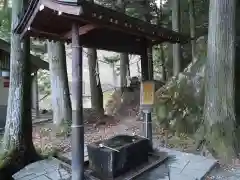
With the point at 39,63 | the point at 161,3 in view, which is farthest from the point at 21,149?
the point at 161,3

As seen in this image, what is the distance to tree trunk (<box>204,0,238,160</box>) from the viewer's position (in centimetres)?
571

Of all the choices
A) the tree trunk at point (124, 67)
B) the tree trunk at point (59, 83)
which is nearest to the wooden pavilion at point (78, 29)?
the tree trunk at point (59, 83)

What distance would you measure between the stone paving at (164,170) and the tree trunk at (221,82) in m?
0.63

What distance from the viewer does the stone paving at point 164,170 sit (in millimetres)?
4484

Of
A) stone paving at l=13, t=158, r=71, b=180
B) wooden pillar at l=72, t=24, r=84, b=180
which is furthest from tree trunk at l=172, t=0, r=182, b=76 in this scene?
wooden pillar at l=72, t=24, r=84, b=180

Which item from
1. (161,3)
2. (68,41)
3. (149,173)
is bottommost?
(149,173)

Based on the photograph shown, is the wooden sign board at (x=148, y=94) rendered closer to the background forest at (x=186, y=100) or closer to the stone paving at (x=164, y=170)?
the background forest at (x=186, y=100)

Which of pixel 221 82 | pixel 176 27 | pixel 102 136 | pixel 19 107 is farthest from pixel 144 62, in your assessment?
pixel 176 27

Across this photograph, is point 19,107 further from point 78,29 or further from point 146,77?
point 146,77

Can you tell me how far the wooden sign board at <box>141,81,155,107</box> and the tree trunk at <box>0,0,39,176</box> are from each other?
8.16ft

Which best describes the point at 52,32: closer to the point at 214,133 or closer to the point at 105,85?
the point at 214,133

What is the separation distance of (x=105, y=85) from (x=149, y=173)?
2219 centimetres

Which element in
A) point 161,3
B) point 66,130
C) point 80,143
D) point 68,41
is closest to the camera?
point 80,143

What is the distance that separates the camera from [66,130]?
8.42m
